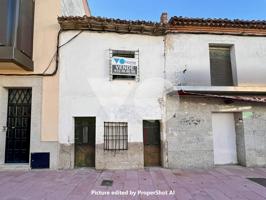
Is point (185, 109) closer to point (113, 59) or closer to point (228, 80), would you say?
point (228, 80)

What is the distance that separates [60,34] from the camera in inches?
300

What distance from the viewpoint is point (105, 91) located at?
7566mm

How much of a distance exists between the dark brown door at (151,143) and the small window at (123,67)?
1877 mm

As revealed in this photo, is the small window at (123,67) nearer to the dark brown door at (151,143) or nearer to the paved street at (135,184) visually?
the dark brown door at (151,143)

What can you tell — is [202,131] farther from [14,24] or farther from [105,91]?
[14,24]

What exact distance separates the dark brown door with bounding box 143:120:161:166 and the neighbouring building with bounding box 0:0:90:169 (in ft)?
10.7

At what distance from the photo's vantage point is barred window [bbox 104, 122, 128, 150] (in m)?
7.54

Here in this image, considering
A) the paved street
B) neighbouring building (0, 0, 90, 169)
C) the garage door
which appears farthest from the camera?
the garage door

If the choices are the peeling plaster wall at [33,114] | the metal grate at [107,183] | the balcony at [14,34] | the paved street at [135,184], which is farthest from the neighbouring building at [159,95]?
the metal grate at [107,183]

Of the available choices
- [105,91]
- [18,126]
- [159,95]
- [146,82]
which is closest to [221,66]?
[159,95]

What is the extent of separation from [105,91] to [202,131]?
3930mm

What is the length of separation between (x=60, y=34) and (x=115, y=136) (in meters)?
4.30

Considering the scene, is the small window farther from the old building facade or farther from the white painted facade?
the white painted facade

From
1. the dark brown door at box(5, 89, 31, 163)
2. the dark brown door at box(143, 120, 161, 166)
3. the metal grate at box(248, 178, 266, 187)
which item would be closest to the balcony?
the dark brown door at box(5, 89, 31, 163)
